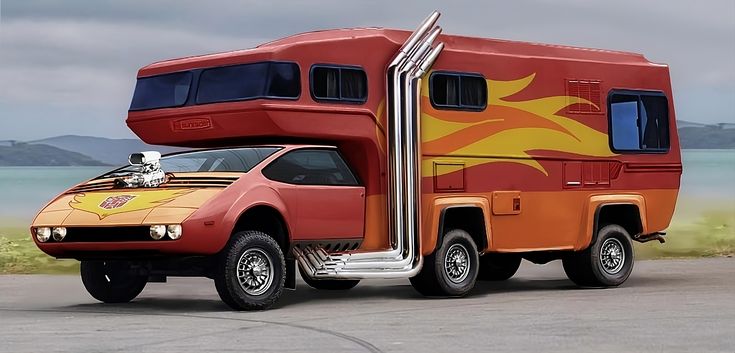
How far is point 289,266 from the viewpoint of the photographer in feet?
52.5

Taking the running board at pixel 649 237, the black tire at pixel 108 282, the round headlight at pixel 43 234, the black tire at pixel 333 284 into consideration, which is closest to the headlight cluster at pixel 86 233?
the round headlight at pixel 43 234

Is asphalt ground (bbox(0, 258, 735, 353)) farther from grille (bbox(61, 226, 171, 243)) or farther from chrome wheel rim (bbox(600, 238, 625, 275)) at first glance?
grille (bbox(61, 226, 171, 243))

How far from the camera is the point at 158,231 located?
47.3 ft

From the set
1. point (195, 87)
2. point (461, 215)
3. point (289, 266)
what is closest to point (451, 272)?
point (461, 215)

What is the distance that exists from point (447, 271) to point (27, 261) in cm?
988

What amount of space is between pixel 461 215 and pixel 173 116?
390cm

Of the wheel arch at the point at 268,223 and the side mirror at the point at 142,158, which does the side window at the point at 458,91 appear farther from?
the side mirror at the point at 142,158

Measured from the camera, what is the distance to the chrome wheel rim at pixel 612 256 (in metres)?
19.7

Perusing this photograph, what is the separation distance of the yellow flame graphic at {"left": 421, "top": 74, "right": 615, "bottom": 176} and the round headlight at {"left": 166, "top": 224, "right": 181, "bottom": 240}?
3885 millimetres

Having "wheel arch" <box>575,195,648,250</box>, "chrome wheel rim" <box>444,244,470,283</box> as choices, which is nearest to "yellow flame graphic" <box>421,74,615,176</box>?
"wheel arch" <box>575,195,648,250</box>

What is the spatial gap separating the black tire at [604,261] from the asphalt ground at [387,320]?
9.5 inches

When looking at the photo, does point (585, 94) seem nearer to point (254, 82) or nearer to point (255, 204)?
point (254, 82)

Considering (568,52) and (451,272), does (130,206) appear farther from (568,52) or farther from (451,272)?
(568,52)

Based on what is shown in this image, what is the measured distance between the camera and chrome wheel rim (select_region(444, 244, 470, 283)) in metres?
17.6
